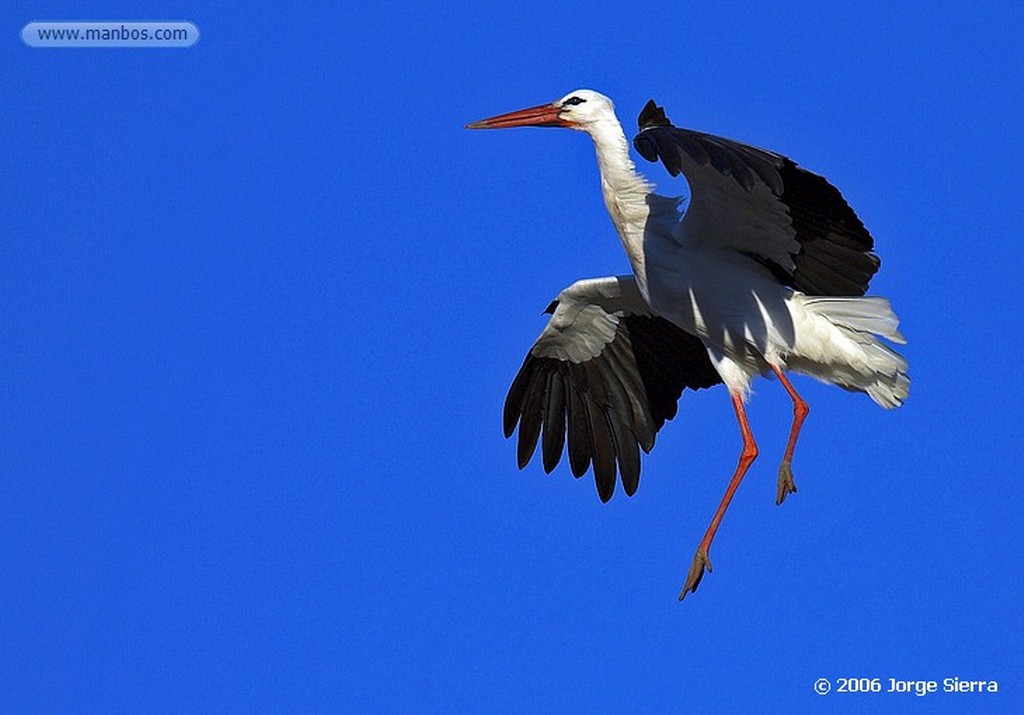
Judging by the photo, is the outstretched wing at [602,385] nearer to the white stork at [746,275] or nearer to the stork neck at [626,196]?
the white stork at [746,275]

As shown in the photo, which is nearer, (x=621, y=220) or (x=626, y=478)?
(x=621, y=220)

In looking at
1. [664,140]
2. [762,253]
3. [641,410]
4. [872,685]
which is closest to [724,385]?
[641,410]

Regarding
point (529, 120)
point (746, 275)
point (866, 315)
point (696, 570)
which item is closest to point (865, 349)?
point (866, 315)

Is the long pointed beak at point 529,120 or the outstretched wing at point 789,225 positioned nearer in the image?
the outstretched wing at point 789,225

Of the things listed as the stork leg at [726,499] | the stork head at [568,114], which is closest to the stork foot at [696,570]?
the stork leg at [726,499]

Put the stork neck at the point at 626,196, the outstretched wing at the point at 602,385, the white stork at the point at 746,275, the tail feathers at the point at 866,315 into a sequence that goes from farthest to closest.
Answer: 1. the outstretched wing at the point at 602,385
2. the stork neck at the point at 626,196
3. the tail feathers at the point at 866,315
4. the white stork at the point at 746,275

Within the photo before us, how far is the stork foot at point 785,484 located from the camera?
917 cm

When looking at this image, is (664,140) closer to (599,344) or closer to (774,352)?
(774,352)

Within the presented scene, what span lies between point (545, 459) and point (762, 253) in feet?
6.25

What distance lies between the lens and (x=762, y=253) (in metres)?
9.20

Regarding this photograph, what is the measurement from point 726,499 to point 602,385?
123 centimetres

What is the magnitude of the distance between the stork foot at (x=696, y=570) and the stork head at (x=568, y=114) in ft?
6.95

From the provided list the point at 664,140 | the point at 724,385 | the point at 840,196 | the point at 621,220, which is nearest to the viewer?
the point at 664,140

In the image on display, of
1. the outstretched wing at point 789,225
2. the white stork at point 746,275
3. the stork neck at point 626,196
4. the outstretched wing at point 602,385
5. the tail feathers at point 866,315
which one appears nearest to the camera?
the outstretched wing at point 789,225
